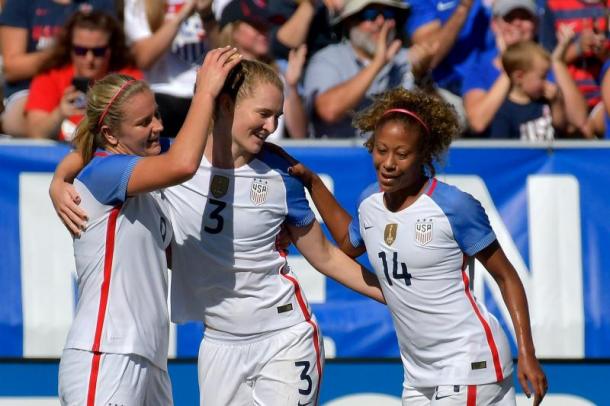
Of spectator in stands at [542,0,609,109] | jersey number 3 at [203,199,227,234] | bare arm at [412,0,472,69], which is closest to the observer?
jersey number 3 at [203,199,227,234]

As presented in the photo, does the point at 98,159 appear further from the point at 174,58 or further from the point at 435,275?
the point at 174,58

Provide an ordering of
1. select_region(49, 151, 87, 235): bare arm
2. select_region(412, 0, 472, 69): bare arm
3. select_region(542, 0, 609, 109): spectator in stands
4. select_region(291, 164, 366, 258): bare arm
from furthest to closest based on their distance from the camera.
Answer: select_region(542, 0, 609, 109): spectator in stands → select_region(412, 0, 472, 69): bare arm → select_region(291, 164, 366, 258): bare arm → select_region(49, 151, 87, 235): bare arm

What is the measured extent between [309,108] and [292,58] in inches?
14.0

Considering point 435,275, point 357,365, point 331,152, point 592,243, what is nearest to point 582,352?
point 592,243

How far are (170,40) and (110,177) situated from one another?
3.48 m

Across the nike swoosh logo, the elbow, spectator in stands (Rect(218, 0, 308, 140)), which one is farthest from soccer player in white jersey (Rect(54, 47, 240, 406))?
the nike swoosh logo

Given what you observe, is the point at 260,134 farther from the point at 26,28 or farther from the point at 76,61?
the point at 26,28

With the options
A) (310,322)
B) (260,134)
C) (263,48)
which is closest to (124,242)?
(260,134)

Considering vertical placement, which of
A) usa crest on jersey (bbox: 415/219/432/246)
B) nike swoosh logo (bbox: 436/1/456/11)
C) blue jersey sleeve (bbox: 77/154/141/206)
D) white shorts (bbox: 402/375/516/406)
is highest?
nike swoosh logo (bbox: 436/1/456/11)

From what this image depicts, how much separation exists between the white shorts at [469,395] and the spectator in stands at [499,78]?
321 cm

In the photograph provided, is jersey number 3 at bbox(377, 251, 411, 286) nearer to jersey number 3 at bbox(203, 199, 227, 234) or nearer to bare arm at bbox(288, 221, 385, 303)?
bare arm at bbox(288, 221, 385, 303)

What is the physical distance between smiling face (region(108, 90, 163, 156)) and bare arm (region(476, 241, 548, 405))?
55.7 inches

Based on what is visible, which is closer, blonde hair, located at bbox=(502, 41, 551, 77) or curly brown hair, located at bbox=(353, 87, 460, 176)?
curly brown hair, located at bbox=(353, 87, 460, 176)

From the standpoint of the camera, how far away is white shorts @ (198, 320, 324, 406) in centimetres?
458
